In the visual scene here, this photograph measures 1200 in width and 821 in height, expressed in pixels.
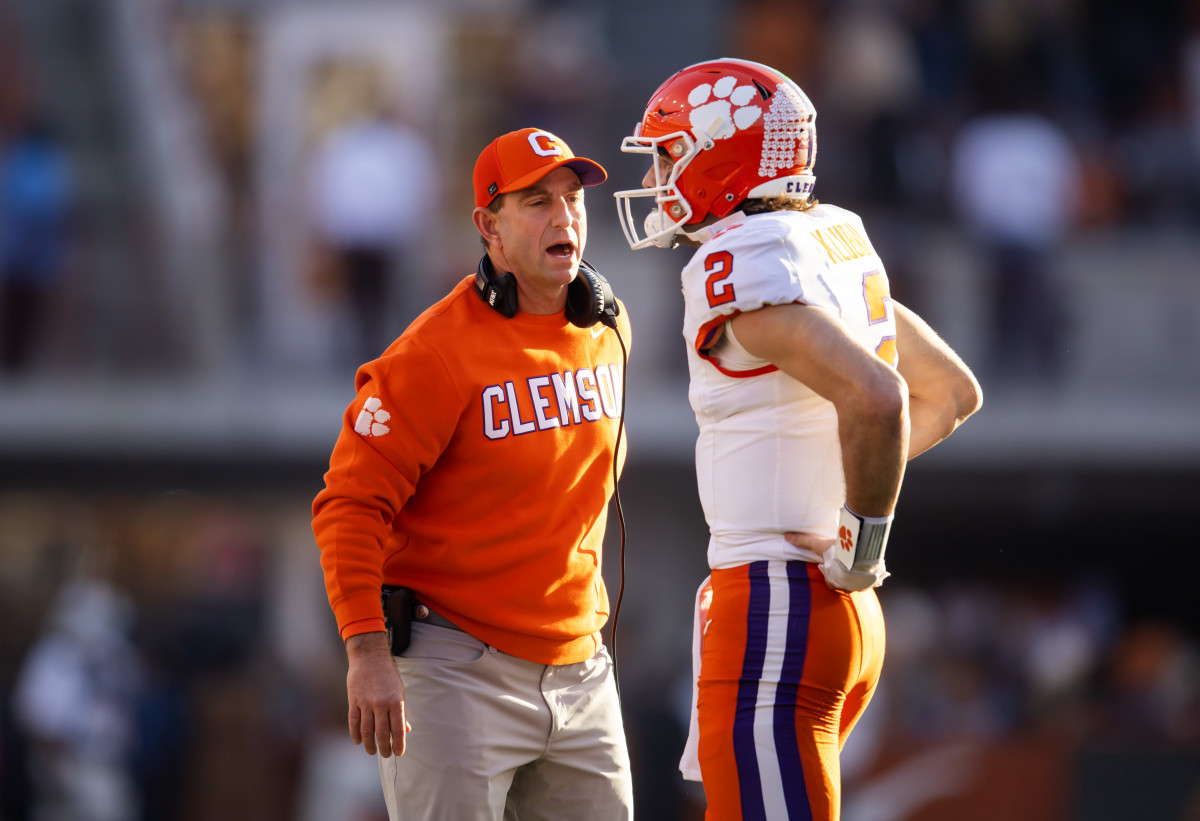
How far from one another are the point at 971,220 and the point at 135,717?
6067 millimetres

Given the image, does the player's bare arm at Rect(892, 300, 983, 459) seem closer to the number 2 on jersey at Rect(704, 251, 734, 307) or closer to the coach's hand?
the number 2 on jersey at Rect(704, 251, 734, 307)

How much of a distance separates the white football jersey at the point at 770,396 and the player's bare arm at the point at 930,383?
19 centimetres

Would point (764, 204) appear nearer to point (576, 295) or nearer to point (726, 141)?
point (726, 141)

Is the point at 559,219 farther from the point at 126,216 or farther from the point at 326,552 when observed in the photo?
the point at 126,216

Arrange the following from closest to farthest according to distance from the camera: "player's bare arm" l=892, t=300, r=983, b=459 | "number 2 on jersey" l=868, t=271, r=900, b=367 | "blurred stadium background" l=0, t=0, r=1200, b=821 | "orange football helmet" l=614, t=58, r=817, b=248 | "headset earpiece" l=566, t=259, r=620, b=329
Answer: "number 2 on jersey" l=868, t=271, r=900, b=367 < "orange football helmet" l=614, t=58, r=817, b=248 < "player's bare arm" l=892, t=300, r=983, b=459 < "headset earpiece" l=566, t=259, r=620, b=329 < "blurred stadium background" l=0, t=0, r=1200, b=821

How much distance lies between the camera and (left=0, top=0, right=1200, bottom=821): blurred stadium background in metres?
9.12

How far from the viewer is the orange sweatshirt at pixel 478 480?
3.17m

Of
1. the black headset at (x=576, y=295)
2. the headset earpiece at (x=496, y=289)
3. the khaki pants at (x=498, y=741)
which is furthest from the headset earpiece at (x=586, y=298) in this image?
the khaki pants at (x=498, y=741)

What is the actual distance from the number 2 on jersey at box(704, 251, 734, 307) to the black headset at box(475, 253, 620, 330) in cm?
56

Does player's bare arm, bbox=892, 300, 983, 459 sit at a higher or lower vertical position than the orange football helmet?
lower

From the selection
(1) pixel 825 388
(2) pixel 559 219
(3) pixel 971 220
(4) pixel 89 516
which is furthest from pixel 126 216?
(1) pixel 825 388

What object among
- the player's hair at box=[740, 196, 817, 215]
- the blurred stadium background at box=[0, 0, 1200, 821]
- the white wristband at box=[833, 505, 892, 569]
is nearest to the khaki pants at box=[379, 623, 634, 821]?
the white wristband at box=[833, 505, 892, 569]

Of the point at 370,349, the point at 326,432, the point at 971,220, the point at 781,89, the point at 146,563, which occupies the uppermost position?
the point at 781,89

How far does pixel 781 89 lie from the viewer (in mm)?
3119
